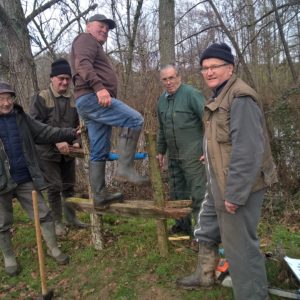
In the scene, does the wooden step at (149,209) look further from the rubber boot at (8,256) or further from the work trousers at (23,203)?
the rubber boot at (8,256)

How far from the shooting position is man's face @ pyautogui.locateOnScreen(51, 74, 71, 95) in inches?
206

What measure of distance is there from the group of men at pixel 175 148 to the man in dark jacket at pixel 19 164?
0.01 meters

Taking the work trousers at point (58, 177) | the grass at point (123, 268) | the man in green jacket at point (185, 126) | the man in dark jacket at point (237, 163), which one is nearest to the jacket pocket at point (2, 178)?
the work trousers at point (58, 177)

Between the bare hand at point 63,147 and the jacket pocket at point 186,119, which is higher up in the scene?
the jacket pocket at point 186,119

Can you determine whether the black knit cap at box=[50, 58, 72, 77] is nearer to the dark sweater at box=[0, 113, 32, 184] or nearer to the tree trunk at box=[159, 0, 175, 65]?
the dark sweater at box=[0, 113, 32, 184]

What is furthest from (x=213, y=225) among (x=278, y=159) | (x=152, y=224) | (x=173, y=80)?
(x=278, y=159)

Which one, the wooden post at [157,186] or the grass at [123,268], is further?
the wooden post at [157,186]

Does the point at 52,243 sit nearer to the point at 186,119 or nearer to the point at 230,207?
the point at 186,119

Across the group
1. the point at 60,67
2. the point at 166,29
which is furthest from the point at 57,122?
the point at 166,29

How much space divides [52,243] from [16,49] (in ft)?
11.9

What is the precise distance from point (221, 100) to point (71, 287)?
2.90m

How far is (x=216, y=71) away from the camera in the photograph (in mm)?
3184

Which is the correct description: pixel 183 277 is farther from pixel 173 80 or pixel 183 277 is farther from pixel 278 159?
pixel 278 159

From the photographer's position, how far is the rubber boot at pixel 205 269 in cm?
399
